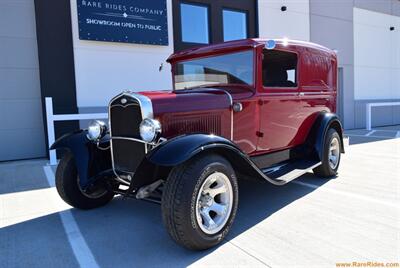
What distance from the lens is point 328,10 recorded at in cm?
1171

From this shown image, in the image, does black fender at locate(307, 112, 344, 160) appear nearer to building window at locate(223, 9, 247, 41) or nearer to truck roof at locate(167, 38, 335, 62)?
truck roof at locate(167, 38, 335, 62)

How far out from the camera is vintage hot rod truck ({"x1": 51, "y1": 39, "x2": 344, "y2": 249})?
8.86ft

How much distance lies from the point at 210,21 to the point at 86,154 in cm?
662

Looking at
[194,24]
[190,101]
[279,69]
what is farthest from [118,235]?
[194,24]

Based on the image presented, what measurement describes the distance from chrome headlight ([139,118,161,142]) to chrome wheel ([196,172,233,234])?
611mm

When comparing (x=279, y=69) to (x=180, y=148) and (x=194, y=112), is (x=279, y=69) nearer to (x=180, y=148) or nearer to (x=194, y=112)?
(x=194, y=112)

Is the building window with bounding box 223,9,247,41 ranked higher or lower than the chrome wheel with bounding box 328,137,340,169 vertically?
higher

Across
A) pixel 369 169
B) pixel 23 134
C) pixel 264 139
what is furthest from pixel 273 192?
pixel 23 134

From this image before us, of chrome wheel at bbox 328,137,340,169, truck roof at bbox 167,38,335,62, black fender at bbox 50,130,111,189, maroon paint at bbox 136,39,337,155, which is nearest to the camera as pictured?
maroon paint at bbox 136,39,337,155

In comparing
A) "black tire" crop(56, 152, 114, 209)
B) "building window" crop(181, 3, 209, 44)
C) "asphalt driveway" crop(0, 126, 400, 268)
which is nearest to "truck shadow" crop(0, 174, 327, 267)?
"asphalt driveway" crop(0, 126, 400, 268)

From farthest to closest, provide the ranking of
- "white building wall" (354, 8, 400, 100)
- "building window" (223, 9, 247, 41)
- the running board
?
"white building wall" (354, 8, 400, 100) → "building window" (223, 9, 247, 41) → the running board

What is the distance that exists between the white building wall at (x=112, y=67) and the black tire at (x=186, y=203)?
544cm

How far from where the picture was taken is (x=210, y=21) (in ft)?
29.8

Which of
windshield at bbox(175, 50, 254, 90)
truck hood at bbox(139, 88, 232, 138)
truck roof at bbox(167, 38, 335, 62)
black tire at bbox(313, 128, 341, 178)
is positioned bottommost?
black tire at bbox(313, 128, 341, 178)
